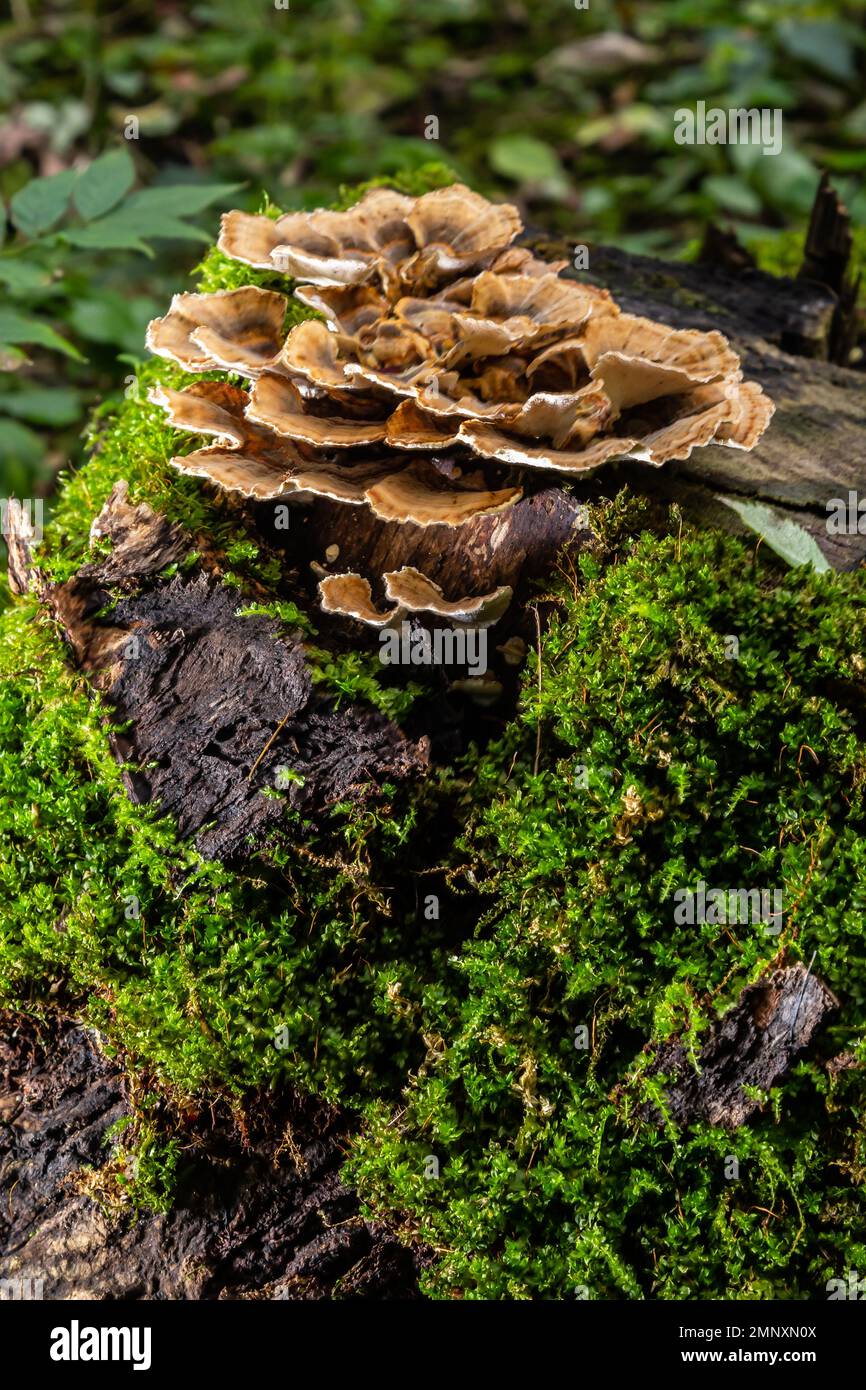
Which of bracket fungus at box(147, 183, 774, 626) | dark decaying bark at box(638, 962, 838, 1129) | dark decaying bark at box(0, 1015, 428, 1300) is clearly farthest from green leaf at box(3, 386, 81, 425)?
dark decaying bark at box(638, 962, 838, 1129)

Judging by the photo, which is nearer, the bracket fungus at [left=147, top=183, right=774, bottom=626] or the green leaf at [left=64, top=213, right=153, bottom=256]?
the bracket fungus at [left=147, top=183, right=774, bottom=626]

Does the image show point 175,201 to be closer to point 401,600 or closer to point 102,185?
point 102,185

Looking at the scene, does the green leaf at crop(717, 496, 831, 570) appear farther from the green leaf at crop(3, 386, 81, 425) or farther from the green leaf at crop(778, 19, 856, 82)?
the green leaf at crop(778, 19, 856, 82)

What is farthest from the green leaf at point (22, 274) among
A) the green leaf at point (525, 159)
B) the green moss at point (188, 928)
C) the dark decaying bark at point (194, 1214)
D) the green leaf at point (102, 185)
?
the green leaf at point (525, 159)

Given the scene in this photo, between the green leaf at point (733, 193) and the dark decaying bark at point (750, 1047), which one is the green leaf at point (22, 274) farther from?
the green leaf at point (733, 193)

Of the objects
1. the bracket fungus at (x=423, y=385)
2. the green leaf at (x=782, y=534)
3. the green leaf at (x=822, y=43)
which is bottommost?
the green leaf at (x=782, y=534)
